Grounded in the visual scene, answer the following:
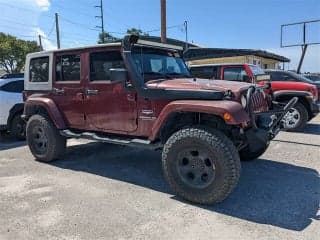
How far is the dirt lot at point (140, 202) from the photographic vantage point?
391 centimetres

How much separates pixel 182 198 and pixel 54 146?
2852mm

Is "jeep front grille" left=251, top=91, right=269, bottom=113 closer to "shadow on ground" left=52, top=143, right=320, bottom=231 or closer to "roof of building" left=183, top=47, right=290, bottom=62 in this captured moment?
"shadow on ground" left=52, top=143, right=320, bottom=231

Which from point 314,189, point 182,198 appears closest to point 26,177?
point 182,198

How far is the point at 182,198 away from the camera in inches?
187

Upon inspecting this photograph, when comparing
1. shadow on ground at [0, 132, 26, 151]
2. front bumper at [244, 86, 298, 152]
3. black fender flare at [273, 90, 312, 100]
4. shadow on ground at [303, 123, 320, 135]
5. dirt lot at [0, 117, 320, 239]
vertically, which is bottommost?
dirt lot at [0, 117, 320, 239]

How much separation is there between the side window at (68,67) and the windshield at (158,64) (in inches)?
48.1

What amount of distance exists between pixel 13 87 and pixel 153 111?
5567 mm

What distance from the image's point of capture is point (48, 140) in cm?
655

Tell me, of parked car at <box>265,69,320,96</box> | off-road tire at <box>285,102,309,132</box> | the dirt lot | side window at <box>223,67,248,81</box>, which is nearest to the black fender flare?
off-road tire at <box>285,102,309,132</box>

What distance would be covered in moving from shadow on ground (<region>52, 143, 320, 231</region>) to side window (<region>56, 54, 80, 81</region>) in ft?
5.12

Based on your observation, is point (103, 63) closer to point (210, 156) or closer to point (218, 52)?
point (210, 156)

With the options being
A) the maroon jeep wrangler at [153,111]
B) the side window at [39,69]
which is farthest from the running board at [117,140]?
the side window at [39,69]

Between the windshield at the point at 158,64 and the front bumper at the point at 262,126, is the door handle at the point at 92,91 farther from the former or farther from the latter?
the front bumper at the point at 262,126

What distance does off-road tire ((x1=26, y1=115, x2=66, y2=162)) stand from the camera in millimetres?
6531
